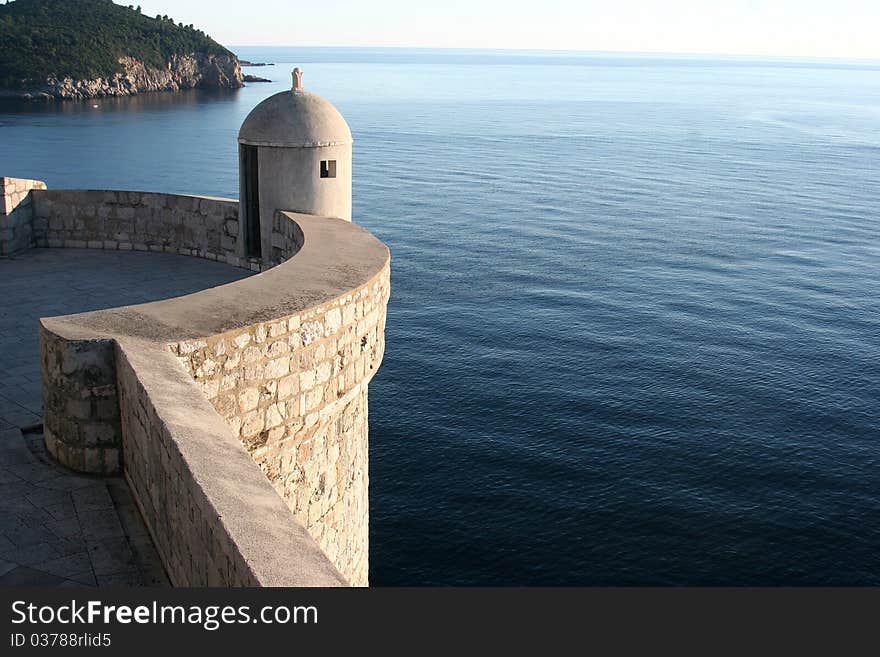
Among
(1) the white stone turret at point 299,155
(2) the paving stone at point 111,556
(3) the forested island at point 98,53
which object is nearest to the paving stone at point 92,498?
(2) the paving stone at point 111,556

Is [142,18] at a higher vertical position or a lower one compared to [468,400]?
higher

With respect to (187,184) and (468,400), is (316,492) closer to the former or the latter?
(468,400)

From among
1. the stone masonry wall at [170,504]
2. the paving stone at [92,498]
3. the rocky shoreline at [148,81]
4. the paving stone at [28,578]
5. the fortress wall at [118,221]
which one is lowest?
the paving stone at [28,578]

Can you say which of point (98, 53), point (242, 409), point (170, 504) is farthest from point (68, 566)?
point (98, 53)

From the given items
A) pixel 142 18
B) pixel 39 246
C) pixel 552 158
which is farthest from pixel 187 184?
pixel 142 18

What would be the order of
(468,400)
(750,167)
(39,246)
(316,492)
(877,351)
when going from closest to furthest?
(316,492)
(39,246)
(468,400)
(877,351)
(750,167)

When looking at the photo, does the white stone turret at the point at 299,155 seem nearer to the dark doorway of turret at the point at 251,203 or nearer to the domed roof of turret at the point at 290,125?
the domed roof of turret at the point at 290,125

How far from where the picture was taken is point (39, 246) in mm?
15211

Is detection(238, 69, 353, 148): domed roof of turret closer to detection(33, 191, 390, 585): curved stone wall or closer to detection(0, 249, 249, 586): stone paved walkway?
detection(33, 191, 390, 585): curved stone wall

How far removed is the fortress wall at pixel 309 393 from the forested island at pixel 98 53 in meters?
125

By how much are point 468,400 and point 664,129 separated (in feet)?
274

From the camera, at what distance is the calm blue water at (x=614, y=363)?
1066 inches

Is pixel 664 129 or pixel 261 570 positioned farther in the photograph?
pixel 664 129

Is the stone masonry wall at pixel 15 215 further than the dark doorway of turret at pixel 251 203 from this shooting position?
Yes
